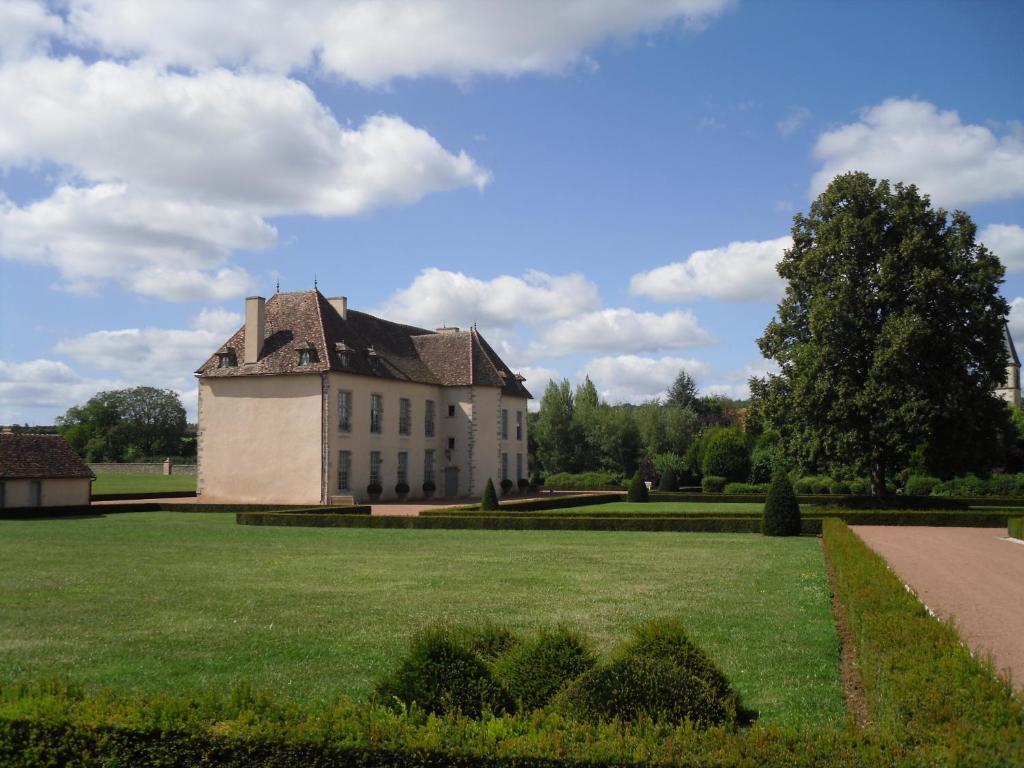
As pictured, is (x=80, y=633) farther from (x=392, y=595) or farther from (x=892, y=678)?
(x=892, y=678)

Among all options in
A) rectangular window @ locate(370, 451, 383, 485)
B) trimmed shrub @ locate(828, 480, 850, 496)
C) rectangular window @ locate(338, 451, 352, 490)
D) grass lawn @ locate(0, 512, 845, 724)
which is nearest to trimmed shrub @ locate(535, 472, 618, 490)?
trimmed shrub @ locate(828, 480, 850, 496)

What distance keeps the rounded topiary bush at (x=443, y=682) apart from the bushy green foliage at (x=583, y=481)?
174 feet

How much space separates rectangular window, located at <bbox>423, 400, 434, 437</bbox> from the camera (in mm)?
46562

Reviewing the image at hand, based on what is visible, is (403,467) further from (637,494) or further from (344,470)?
(637,494)

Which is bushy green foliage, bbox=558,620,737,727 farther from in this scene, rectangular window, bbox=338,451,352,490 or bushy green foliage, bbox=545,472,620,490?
bushy green foliage, bbox=545,472,620,490

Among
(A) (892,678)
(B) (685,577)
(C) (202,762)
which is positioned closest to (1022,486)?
(B) (685,577)

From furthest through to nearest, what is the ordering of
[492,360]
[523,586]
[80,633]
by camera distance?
[492,360], [523,586], [80,633]

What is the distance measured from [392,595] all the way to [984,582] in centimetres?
975

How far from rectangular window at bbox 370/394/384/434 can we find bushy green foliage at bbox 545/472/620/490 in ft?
62.7

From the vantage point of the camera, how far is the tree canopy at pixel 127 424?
96.9 m

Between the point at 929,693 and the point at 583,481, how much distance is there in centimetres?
5623

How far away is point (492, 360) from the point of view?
5094cm

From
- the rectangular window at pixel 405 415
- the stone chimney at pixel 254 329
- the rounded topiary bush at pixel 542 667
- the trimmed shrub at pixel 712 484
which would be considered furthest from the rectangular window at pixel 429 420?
the rounded topiary bush at pixel 542 667

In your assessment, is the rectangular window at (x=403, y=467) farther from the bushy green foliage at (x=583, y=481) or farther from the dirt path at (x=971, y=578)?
the dirt path at (x=971, y=578)
